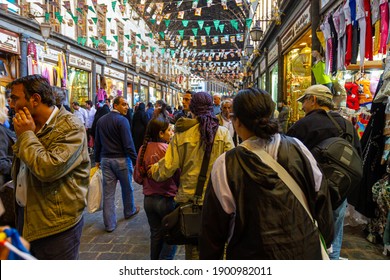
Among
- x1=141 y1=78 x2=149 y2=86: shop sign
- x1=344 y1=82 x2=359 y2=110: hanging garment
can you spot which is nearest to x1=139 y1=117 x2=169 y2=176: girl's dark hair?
x1=344 y1=82 x2=359 y2=110: hanging garment

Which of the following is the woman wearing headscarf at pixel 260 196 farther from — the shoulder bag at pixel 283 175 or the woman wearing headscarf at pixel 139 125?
the woman wearing headscarf at pixel 139 125

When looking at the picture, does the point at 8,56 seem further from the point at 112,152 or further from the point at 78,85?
the point at 112,152

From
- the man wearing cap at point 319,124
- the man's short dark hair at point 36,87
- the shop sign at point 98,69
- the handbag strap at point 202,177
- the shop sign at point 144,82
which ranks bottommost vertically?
the handbag strap at point 202,177

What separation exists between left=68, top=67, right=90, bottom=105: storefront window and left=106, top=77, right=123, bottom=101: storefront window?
8.13ft

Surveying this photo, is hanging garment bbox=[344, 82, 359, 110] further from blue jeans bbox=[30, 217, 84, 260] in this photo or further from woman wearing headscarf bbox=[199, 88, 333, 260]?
blue jeans bbox=[30, 217, 84, 260]

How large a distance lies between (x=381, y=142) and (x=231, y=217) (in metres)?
3.79

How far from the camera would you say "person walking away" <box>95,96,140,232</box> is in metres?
4.91

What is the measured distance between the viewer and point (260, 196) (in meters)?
1.54

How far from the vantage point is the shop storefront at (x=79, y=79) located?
15539mm

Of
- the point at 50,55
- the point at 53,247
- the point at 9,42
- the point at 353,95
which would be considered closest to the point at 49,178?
the point at 53,247

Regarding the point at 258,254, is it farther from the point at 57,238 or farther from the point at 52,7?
the point at 52,7

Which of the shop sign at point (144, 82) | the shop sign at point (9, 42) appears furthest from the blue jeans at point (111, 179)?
the shop sign at point (144, 82)

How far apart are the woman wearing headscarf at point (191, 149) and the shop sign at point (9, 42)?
10.3 m

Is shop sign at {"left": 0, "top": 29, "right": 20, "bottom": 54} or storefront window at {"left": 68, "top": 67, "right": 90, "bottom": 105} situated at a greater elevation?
shop sign at {"left": 0, "top": 29, "right": 20, "bottom": 54}
